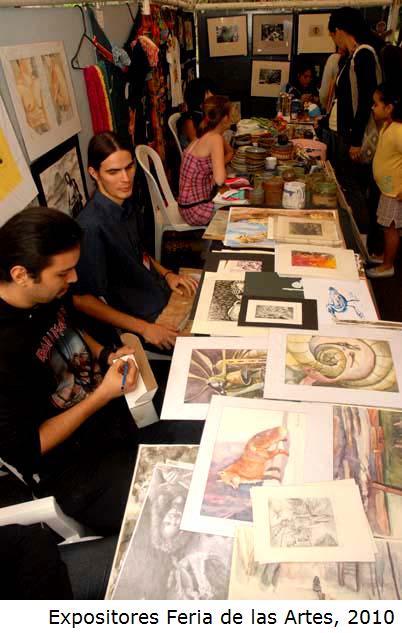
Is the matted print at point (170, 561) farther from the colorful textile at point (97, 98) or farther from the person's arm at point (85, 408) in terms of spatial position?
the colorful textile at point (97, 98)

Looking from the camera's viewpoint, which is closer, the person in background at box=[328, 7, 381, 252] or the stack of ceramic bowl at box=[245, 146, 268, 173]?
the stack of ceramic bowl at box=[245, 146, 268, 173]

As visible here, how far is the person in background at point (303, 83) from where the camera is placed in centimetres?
393

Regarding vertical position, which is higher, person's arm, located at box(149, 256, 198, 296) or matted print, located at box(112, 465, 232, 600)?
matted print, located at box(112, 465, 232, 600)

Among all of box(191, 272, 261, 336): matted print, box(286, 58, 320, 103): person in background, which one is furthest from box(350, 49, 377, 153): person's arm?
box(191, 272, 261, 336): matted print

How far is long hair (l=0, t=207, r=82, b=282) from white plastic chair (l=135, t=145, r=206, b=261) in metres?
1.43

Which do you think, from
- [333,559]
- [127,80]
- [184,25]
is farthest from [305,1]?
[333,559]

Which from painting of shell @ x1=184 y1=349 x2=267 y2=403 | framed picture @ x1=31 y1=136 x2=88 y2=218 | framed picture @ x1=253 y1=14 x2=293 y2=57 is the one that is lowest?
painting of shell @ x1=184 y1=349 x2=267 y2=403

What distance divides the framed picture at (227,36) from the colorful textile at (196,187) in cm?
248

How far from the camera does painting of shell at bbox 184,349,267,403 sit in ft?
3.33

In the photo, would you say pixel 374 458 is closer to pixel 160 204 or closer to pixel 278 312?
pixel 278 312

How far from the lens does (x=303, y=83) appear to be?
4.03m

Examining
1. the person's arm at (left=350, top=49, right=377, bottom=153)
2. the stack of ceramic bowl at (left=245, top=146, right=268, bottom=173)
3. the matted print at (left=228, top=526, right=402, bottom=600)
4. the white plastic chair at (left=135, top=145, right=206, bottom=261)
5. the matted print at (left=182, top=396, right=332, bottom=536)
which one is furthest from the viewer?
the person's arm at (left=350, top=49, right=377, bottom=153)

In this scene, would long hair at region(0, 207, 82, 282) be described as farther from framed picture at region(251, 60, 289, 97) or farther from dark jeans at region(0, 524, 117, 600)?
framed picture at region(251, 60, 289, 97)

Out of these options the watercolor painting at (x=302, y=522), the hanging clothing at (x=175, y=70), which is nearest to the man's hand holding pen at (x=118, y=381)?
the watercolor painting at (x=302, y=522)
